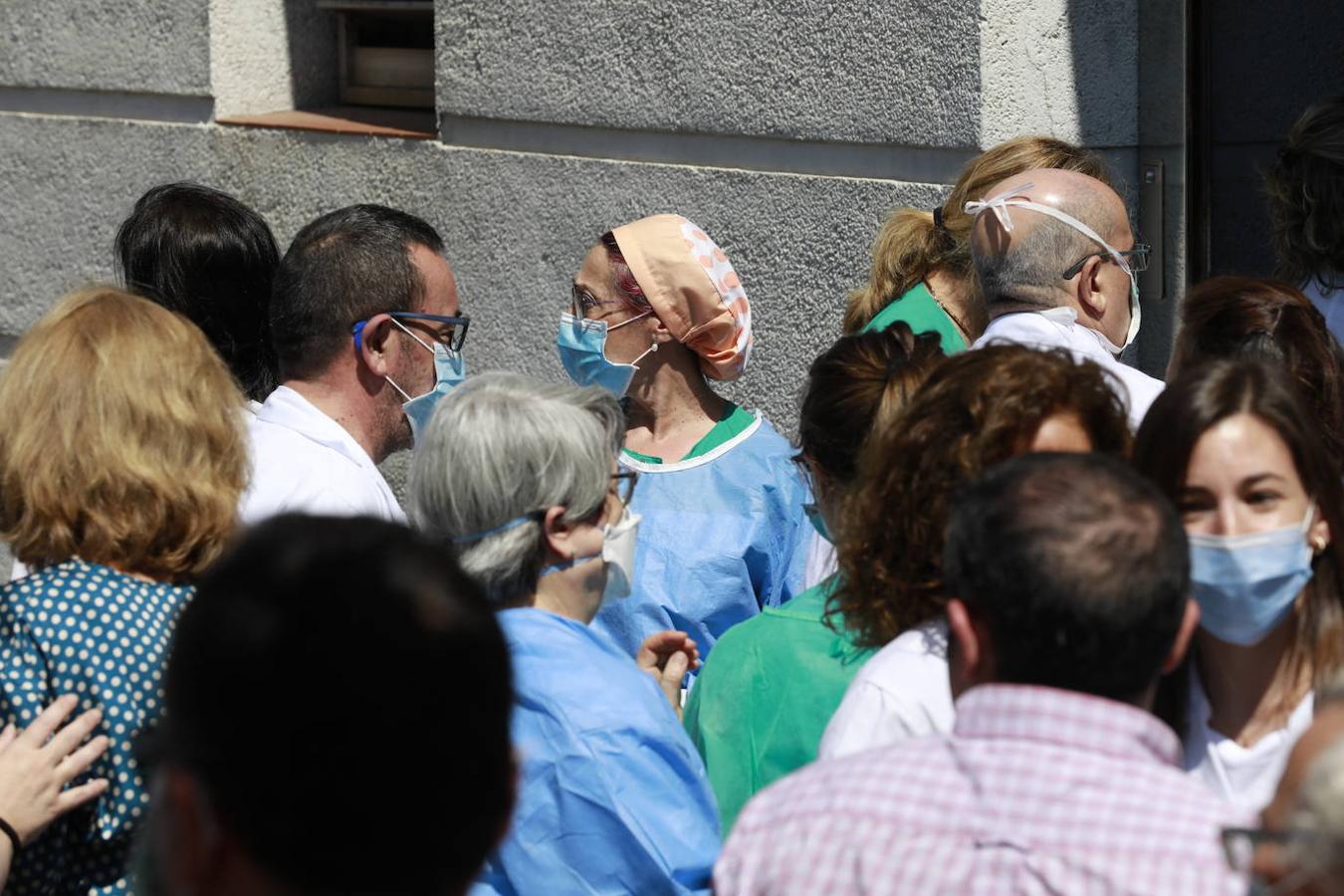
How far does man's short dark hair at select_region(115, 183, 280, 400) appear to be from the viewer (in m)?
3.65

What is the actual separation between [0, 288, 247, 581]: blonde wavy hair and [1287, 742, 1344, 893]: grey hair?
5.37 ft

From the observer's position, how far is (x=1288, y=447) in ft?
7.06

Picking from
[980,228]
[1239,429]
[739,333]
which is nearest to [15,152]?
[739,333]

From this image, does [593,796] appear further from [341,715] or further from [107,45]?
[107,45]

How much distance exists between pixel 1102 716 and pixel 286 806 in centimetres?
84

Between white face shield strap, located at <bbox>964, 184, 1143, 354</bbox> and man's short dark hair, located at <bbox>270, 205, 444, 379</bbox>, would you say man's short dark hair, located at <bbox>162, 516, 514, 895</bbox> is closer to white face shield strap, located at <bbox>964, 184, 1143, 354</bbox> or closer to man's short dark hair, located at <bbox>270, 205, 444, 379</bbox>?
man's short dark hair, located at <bbox>270, 205, 444, 379</bbox>

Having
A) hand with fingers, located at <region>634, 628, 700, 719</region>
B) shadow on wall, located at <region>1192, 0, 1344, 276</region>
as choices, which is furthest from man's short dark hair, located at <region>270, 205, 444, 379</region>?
shadow on wall, located at <region>1192, 0, 1344, 276</region>

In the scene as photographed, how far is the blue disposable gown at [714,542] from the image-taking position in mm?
3424

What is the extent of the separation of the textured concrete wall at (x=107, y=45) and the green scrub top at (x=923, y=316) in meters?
3.04

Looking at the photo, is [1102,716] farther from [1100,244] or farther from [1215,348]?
[1100,244]

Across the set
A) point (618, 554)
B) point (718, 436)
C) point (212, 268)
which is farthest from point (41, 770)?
point (718, 436)

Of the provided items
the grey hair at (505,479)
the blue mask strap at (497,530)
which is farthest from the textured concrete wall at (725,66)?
the blue mask strap at (497,530)

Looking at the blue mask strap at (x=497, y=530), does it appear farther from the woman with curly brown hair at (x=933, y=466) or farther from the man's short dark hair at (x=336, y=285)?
the man's short dark hair at (x=336, y=285)

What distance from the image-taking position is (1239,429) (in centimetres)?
214
